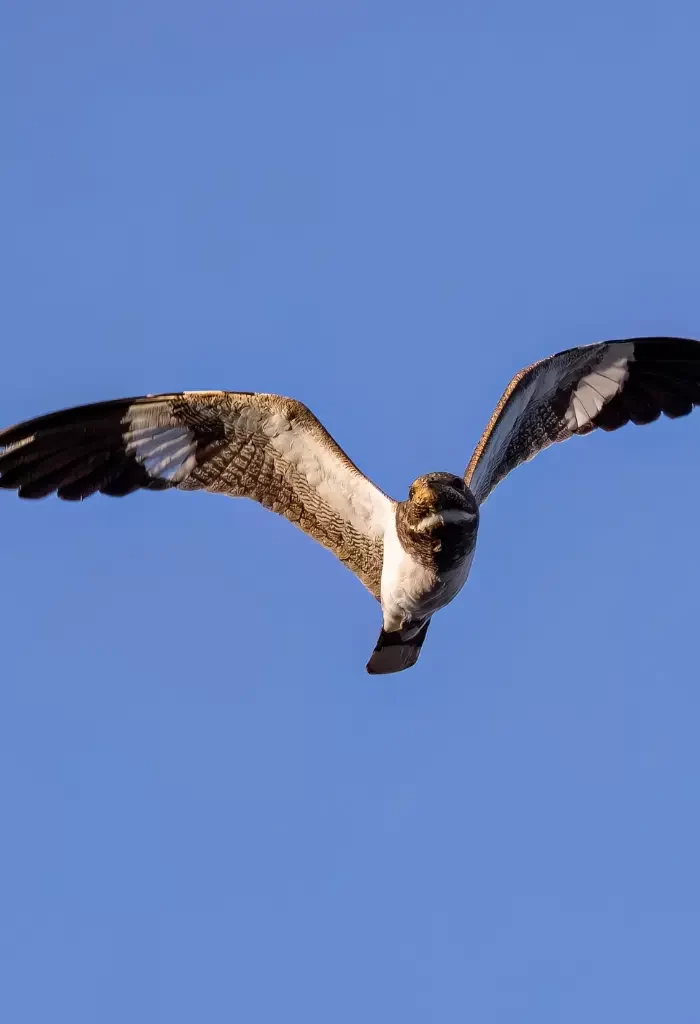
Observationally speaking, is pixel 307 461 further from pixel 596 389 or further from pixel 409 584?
pixel 596 389

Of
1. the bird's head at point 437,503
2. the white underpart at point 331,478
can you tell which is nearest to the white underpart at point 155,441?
the white underpart at point 331,478

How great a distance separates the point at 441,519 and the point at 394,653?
235 cm

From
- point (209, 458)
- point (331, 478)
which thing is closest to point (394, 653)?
point (331, 478)

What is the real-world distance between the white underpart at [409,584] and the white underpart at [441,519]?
1.45 feet

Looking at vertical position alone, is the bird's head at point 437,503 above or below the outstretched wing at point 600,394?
below

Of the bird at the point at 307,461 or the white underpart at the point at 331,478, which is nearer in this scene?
the bird at the point at 307,461

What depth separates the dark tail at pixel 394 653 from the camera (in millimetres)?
13188

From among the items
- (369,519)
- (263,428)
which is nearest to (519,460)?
(369,519)

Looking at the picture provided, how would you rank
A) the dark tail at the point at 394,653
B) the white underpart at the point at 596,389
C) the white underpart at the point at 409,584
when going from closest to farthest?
the white underpart at the point at 409,584
the dark tail at the point at 394,653
the white underpart at the point at 596,389

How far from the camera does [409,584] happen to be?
12.0m

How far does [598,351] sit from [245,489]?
12.2ft

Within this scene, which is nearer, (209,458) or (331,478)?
(331,478)

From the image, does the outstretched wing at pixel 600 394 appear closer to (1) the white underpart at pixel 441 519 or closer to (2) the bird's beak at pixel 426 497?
(1) the white underpart at pixel 441 519

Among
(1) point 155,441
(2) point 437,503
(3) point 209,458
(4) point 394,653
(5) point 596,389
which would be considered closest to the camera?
(2) point 437,503
